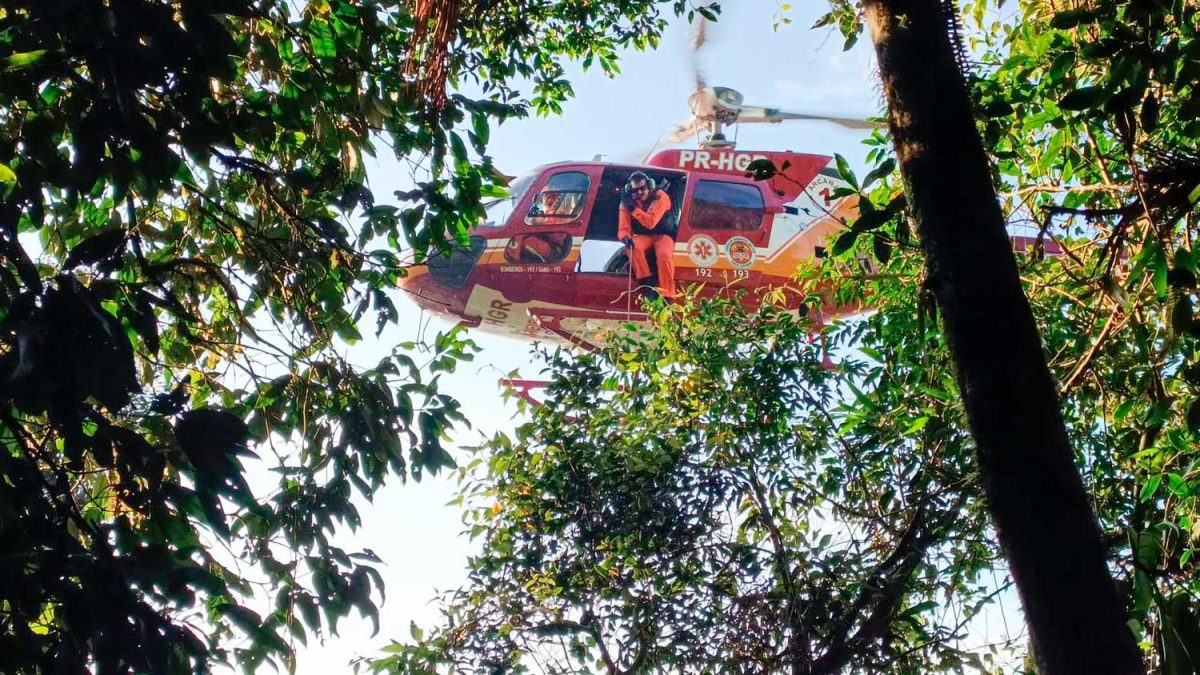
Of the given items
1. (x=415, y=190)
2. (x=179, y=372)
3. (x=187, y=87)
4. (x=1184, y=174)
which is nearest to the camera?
(x=187, y=87)

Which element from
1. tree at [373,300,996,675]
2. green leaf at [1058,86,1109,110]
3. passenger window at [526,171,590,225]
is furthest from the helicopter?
green leaf at [1058,86,1109,110]

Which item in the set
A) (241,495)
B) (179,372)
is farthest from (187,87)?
(179,372)

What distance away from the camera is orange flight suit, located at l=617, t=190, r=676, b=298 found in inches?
821

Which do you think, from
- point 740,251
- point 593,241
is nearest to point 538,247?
point 593,241

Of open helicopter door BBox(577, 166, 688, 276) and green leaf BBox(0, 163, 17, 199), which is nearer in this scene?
green leaf BBox(0, 163, 17, 199)

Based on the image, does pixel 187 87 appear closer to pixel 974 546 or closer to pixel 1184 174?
pixel 1184 174

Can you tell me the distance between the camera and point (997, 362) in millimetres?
2379

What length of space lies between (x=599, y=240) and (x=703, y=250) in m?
1.97

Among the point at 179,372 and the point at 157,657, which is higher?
the point at 179,372

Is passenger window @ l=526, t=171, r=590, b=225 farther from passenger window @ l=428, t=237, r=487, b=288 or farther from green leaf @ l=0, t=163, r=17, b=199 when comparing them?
green leaf @ l=0, t=163, r=17, b=199

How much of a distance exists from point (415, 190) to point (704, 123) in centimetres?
1906

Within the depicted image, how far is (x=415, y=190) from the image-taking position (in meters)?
4.52

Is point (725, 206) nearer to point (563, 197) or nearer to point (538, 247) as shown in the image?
point (563, 197)

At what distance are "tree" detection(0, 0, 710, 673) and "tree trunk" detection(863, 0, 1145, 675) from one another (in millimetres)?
1669
